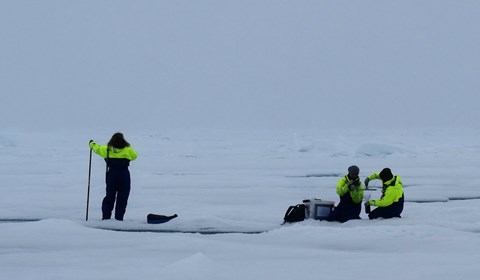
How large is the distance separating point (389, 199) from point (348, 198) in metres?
0.58

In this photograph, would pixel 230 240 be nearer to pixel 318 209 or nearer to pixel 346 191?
pixel 318 209

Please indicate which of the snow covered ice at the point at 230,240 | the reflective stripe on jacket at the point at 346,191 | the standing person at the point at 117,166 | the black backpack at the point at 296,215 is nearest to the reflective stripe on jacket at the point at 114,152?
the standing person at the point at 117,166

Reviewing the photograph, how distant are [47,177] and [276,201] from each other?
27.3 feet

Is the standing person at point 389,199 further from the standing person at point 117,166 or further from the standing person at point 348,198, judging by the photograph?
the standing person at point 117,166

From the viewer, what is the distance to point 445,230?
791 cm

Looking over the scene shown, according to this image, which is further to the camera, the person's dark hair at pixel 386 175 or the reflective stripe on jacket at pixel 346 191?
the reflective stripe on jacket at pixel 346 191

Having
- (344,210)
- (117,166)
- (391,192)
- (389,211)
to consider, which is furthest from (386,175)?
(117,166)

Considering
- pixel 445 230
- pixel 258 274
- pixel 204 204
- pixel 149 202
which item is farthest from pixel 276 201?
pixel 258 274

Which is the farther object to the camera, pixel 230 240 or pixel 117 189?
pixel 117 189

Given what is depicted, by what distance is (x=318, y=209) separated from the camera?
9.38m

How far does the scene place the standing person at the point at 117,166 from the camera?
9344 millimetres

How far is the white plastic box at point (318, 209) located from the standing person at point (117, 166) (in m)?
2.66

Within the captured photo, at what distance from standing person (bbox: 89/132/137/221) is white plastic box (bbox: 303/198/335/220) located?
8.73 feet

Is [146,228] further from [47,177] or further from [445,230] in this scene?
[47,177]
